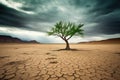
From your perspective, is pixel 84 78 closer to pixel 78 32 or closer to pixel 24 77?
pixel 24 77

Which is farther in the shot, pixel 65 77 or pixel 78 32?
pixel 78 32

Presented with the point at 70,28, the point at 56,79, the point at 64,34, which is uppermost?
the point at 70,28

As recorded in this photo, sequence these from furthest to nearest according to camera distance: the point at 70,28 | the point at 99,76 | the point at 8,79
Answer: the point at 70,28 → the point at 99,76 → the point at 8,79

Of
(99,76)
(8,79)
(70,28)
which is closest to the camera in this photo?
(8,79)

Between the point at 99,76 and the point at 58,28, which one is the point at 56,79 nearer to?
the point at 99,76

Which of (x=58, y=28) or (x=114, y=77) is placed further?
(x=58, y=28)

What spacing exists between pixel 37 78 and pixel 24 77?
1.90 feet

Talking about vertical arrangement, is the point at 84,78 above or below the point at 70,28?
below

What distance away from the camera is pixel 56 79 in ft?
11.0

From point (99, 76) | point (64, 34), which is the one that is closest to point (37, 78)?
point (99, 76)

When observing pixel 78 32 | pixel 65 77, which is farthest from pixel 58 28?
pixel 65 77

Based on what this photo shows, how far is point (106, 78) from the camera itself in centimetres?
339

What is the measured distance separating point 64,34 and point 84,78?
35.9 feet

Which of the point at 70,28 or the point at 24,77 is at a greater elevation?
the point at 70,28
